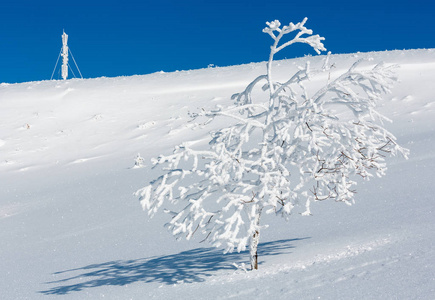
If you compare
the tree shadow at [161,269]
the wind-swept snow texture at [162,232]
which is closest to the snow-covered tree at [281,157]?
the wind-swept snow texture at [162,232]

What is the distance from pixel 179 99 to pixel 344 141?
2249 centimetres

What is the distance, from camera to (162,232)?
11047mm

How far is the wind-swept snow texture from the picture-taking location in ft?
21.5

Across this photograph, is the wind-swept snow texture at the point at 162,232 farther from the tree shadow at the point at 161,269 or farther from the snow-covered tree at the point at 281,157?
the snow-covered tree at the point at 281,157

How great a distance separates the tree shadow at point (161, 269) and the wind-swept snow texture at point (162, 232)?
0.03 meters

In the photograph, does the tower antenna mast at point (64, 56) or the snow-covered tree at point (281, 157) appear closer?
the snow-covered tree at point (281, 157)

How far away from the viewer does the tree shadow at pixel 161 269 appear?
8.19 metres

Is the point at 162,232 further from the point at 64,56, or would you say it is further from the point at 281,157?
the point at 64,56

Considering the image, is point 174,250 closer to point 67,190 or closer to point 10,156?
point 67,190

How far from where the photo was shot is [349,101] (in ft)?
23.2

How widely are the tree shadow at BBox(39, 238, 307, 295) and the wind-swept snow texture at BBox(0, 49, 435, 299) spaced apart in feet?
0.10

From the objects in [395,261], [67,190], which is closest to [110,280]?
[395,261]

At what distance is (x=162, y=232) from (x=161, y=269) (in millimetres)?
→ 2410

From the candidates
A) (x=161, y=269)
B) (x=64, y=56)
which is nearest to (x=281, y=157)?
(x=161, y=269)
